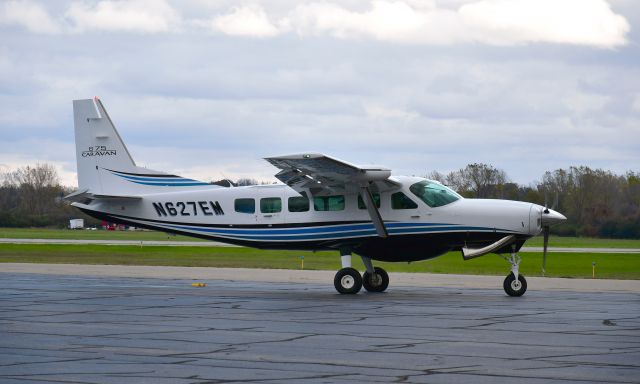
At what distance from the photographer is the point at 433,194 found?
947 inches

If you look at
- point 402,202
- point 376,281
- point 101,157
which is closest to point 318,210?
point 402,202

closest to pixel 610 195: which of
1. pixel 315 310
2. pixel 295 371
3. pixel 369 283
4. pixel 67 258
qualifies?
pixel 67 258

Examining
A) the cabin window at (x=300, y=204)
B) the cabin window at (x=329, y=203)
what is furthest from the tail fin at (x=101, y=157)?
the cabin window at (x=329, y=203)

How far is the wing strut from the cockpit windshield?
115 centimetres

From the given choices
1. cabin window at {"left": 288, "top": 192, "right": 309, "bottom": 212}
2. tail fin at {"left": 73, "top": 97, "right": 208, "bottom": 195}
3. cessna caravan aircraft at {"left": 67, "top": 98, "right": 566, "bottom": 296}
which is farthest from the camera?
tail fin at {"left": 73, "top": 97, "right": 208, "bottom": 195}

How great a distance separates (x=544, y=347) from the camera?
13.4 meters

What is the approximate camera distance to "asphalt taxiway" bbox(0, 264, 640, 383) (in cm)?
1119

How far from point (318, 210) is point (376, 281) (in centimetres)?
248

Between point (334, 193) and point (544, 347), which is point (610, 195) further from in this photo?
point (544, 347)

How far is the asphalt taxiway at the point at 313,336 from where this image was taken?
36.7ft

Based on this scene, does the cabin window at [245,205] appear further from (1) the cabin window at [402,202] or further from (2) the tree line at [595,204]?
(2) the tree line at [595,204]

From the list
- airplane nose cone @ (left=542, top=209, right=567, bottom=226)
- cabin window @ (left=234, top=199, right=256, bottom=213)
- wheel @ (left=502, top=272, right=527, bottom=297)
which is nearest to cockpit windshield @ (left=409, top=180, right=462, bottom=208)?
airplane nose cone @ (left=542, top=209, right=567, bottom=226)

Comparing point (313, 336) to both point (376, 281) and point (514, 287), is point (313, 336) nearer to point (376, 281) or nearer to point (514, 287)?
point (514, 287)

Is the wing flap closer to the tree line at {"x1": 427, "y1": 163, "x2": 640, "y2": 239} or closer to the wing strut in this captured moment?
the wing strut
